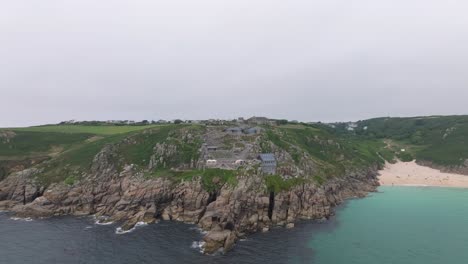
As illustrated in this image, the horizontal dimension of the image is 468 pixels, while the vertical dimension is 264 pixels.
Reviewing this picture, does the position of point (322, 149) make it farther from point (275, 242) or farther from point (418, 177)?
point (275, 242)

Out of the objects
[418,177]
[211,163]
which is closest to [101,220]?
[211,163]

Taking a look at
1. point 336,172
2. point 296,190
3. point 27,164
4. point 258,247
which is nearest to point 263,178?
point 296,190

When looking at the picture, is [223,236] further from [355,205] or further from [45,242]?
[355,205]

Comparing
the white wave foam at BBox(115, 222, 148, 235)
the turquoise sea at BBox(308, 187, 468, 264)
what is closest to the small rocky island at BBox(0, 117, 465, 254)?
the white wave foam at BBox(115, 222, 148, 235)

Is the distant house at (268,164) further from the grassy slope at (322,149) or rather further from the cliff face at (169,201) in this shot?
the grassy slope at (322,149)

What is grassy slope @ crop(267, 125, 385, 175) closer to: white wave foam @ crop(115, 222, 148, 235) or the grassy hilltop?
the grassy hilltop

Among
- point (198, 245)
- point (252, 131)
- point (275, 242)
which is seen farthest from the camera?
point (252, 131)
